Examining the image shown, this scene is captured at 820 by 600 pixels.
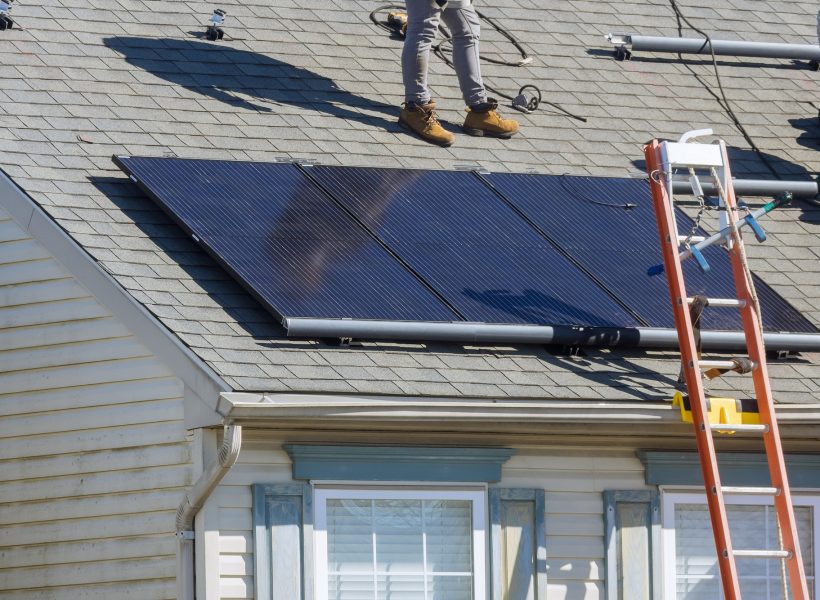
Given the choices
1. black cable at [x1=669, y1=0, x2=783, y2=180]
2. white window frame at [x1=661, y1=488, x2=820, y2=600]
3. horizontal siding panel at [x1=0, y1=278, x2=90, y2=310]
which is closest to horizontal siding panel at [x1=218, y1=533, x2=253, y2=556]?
horizontal siding panel at [x1=0, y1=278, x2=90, y2=310]

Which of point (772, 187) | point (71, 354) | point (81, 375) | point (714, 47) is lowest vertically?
point (81, 375)

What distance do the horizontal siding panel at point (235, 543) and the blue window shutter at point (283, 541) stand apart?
5 centimetres

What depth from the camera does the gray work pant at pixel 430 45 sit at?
12.8 metres

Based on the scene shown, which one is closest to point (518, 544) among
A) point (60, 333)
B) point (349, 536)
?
point (349, 536)

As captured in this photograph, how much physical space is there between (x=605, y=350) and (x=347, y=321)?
65.2 inches

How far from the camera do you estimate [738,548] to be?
10.8m

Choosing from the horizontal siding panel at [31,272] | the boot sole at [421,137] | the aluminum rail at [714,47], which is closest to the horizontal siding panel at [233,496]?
the horizontal siding panel at [31,272]

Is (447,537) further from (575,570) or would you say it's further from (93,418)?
(93,418)

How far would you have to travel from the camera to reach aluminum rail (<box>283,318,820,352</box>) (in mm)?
10234

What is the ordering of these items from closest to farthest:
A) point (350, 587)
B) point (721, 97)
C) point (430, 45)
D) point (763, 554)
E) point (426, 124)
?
point (763, 554) < point (350, 587) < point (426, 124) < point (430, 45) < point (721, 97)

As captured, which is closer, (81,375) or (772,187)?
(81,375)

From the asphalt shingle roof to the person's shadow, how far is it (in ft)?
0.06

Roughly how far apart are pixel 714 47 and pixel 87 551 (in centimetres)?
691

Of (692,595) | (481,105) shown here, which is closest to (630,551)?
(692,595)
